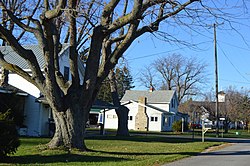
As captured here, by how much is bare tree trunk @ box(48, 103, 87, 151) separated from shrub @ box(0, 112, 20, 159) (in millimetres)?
3880

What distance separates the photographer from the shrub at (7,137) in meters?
12.9

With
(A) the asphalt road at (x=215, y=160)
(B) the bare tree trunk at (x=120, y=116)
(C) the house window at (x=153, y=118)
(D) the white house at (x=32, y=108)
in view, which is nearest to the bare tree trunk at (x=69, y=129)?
(A) the asphalt road at (x=215, y=160)

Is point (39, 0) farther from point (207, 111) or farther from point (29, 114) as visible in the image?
point (207, 111)

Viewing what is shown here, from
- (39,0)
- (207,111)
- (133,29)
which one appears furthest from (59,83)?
(207,111)

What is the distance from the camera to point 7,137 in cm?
1309

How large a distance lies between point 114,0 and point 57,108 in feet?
16.5

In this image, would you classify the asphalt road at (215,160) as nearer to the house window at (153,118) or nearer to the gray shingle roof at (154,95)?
the house window at (153,118)

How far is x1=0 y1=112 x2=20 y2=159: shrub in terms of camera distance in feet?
42.4

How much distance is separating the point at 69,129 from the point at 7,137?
14.6 ft

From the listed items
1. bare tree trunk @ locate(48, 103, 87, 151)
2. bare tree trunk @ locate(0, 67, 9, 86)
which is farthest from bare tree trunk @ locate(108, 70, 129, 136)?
bare tree trunk @ locate(48, 103, 87, 151)

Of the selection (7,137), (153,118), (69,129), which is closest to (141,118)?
(153,118)

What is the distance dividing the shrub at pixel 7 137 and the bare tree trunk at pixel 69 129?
3.88m

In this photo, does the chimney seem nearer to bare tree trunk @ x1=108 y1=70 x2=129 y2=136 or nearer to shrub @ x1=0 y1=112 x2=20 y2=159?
bare tree trunk @ x1=108 y1=70 x2=129 y2=136

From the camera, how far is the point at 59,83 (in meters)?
18.3
